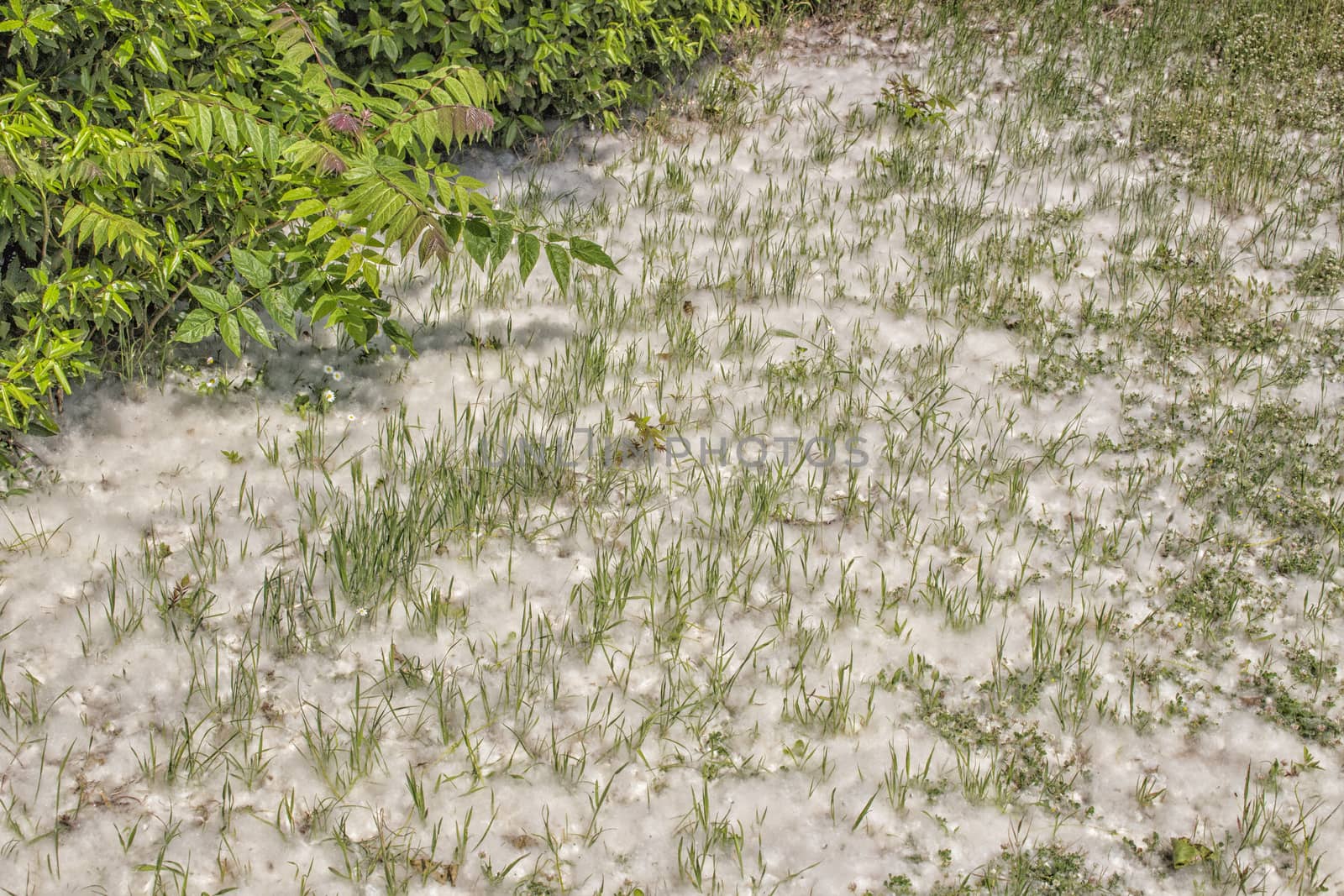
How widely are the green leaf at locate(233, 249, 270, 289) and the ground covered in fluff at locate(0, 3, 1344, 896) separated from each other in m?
0.56

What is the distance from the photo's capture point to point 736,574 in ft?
11.1

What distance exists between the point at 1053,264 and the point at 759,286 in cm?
138

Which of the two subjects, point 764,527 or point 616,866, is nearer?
point 616,866

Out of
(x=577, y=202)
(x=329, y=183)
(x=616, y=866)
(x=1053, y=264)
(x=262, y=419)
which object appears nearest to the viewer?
(x=616, y=866)

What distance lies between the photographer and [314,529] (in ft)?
11.5

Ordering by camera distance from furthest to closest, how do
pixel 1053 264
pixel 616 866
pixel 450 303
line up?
1. pixel 1053 264
2. pixel 450 303
3. pixel 616 866

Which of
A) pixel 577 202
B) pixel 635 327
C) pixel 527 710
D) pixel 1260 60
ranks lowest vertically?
pixel 527 710

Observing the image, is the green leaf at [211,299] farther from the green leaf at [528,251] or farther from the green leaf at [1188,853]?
the green leaf at [1188,853]

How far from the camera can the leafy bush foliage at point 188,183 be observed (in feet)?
10.2

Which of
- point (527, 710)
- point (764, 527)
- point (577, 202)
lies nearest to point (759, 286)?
point (577, 202)

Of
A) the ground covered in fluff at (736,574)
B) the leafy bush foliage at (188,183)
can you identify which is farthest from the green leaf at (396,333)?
the ground covered in fluff at (736,574)

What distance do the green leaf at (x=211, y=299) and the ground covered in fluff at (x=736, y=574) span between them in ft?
1.73

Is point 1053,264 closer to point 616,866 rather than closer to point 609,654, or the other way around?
point 609,654

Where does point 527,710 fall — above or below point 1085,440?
below
